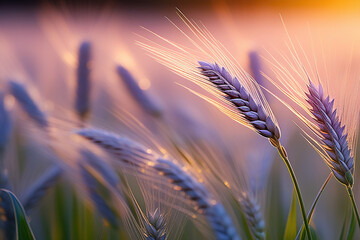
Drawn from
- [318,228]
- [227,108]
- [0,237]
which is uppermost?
[227,108]

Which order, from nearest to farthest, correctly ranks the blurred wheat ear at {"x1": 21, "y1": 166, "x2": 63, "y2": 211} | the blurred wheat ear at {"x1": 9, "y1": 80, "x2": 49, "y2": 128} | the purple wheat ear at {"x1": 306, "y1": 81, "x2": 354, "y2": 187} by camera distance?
the purple wheat ear at {"x1": 306, "y1": 81, "x2": 354, "y2": 187}, the blurred wheat ear at {"x1": 21, "y1": 166, "x2": 63, "y2": 211}, the blurred wheat ear at {"x1": 9, "y1": 80, "x2": 49, "y2": 128}

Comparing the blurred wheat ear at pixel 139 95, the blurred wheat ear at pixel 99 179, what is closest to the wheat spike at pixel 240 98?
the blurred wheat ear at pixel 99 179

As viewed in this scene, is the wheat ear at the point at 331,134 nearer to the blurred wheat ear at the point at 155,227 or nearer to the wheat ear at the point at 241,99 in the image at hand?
the wheat ear at the point at 241,99

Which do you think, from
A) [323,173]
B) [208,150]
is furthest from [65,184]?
[323,173]

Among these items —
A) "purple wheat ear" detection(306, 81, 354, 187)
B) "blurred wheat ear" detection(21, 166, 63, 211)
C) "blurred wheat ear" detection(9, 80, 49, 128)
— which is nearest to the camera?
"purple wheat ear" detection(306, 81, 354, 187)

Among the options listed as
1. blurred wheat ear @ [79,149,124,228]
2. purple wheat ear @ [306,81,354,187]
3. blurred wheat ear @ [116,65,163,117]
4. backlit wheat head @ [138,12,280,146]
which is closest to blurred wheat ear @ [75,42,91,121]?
blurred wheat ear @ [116,65,163,117]

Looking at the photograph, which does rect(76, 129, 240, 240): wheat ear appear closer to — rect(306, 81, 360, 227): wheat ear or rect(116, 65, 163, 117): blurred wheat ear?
rect(306, 81, 360, 227): wheat ear

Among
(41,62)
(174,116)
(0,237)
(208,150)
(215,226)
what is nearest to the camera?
(215,226)

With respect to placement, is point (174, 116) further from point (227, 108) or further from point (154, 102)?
point (227, 108)
